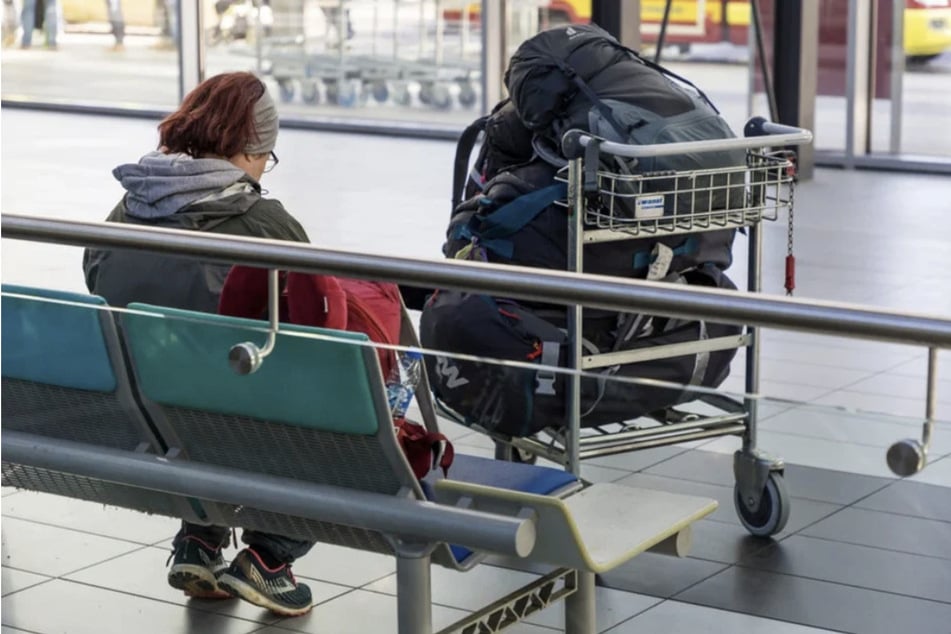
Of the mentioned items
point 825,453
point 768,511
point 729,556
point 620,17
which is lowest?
point 729,556

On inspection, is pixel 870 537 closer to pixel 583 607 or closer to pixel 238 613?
pixel 583 607

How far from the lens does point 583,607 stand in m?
2.80

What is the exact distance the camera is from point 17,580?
3590 millimetres

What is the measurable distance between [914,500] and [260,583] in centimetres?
154

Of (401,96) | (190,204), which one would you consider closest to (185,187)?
(190,204)

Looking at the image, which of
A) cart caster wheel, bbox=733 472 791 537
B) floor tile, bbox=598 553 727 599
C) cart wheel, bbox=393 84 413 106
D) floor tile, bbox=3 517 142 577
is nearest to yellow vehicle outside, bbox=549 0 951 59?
cart wheel, bbox=393 84 413 106

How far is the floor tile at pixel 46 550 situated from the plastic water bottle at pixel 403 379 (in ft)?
4.47

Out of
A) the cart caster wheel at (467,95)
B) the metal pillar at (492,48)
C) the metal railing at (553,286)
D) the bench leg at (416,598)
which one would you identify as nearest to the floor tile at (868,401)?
the bench leg at (416,598)

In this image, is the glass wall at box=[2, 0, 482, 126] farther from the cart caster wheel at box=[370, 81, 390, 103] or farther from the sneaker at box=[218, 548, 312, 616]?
the sneaker at box=[218, 548, 312, 616]

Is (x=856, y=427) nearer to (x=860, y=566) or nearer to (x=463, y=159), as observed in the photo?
(x=860, y=566)

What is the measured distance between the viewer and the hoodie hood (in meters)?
3.29

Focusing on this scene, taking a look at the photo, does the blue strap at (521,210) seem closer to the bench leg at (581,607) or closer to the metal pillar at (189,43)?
the bench leg at (581,607)

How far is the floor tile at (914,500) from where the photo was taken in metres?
2.23

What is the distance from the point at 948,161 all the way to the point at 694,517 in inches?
390
